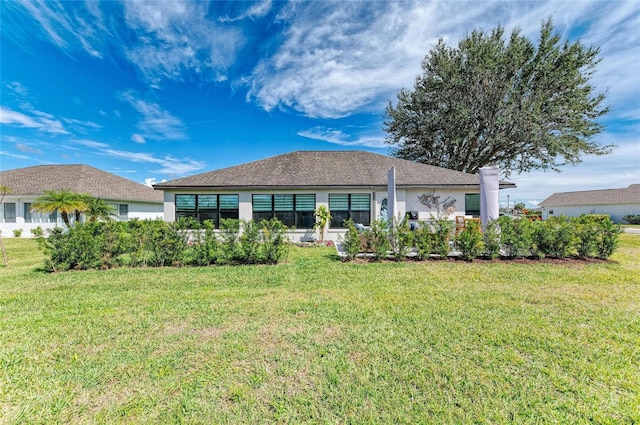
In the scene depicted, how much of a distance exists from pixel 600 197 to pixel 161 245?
177 feet

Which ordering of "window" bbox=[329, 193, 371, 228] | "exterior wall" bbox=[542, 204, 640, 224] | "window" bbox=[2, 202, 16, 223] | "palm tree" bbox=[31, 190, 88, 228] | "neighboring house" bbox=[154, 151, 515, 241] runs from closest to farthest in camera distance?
"neighboring house" bbox=[154, 151, 515, 241] → "window" bbox=[329, 193, 371, 228] → "palm tree" bbox=[31, 190, 88, 228] → "window" bbox=[2, 202, 16, 223] → "exterior wall" bbox=[542, 204, 640, 224]

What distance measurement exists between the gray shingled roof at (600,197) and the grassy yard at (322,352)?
1735 inches

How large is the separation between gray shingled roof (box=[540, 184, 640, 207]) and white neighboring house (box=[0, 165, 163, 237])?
5368 centimetres

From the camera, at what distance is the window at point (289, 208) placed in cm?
1360

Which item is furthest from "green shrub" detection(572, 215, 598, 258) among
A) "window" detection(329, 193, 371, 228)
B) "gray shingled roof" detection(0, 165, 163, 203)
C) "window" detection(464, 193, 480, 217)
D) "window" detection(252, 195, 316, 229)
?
"gray shingled roof" detection(0, 165, 163, 203)

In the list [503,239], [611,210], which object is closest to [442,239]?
[503,239]

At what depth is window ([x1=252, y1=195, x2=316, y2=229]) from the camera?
13602 mm

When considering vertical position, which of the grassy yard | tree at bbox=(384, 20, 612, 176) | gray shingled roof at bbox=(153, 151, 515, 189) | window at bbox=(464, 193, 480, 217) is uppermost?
tree at bbox=(384, 20, 612, 176)

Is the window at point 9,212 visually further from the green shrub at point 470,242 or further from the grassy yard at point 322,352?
the green shrub at point 470,242

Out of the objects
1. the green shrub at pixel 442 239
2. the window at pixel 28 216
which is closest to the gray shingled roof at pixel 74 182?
the window at pixel 28 216

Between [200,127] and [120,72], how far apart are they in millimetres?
6663

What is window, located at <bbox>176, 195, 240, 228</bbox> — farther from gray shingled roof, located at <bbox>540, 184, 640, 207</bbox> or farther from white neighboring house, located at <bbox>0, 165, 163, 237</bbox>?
gray shingled roof, located at <bbox>540, 184, 640, 207</bbox>

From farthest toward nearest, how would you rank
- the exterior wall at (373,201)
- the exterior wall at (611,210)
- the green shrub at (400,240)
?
the exterior wall at (611,210) → the exterior wall at (373,201) → the green shrub at (400,240)

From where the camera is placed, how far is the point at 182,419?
→ 2199 millimetres
